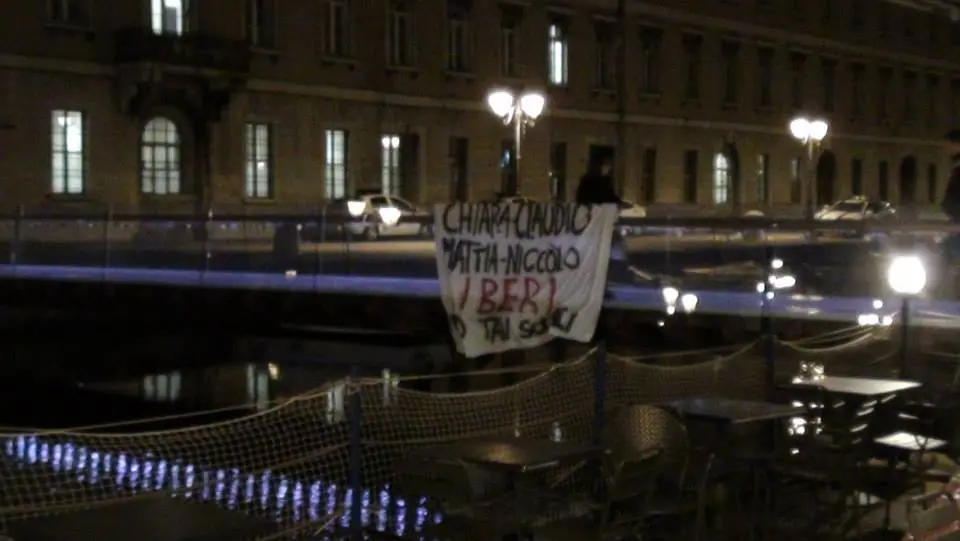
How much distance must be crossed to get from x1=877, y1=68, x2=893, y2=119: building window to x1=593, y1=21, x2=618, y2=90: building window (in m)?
22.1

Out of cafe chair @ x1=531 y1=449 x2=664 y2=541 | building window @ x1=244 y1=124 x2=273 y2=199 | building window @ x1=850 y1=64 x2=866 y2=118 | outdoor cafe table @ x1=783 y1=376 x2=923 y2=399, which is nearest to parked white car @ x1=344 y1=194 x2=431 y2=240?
outdoor cafe table @ x1=783 y1=376 x2=923 y2=399

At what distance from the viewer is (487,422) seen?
15391mm

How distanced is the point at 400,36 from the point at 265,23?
19.2 feet

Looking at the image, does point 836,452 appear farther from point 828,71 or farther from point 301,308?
point 828,71

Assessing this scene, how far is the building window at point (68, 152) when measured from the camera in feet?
131

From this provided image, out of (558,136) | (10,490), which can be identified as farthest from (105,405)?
(558,136)

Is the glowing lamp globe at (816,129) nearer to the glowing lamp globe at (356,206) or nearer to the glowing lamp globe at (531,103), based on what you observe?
the glowing lamp globe at (531,103)

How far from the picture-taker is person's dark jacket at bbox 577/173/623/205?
16.9m

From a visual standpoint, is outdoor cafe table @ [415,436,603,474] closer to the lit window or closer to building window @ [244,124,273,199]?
building window @ [244,124,273,199]

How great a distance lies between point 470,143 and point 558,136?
4.81 m

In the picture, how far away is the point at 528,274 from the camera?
15195 mm

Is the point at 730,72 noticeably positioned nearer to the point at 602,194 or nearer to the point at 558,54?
the point at 558,54

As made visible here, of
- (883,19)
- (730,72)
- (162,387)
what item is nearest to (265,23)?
(162,387)

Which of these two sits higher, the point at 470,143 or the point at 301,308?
the point at 470,143
